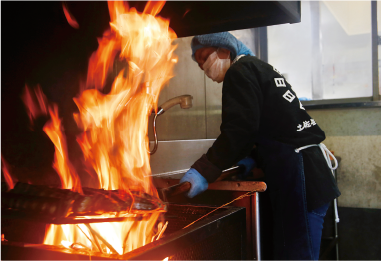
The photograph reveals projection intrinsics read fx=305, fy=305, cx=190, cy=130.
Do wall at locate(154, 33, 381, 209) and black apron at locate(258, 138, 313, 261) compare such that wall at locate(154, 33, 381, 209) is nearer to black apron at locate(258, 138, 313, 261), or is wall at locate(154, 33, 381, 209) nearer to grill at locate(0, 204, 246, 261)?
black apron at locate(258, 138, 313, 261)

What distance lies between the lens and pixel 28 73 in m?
1.14

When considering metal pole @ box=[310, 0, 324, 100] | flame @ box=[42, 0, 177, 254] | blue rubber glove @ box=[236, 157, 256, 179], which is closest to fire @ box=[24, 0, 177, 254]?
flame @ box=[42, 0, 177, 254]

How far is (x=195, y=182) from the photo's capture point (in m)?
1.24

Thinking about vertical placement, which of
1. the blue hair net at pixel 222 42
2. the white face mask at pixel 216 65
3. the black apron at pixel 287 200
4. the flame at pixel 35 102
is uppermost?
the blue hair net at pixel 222 42

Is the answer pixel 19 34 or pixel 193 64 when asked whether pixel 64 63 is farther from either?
pixel 193 64

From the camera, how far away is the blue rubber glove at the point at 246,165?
5.36ft

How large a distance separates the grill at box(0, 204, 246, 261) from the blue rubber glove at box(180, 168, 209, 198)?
0.51ft

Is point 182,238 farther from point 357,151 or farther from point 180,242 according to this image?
point 357,151

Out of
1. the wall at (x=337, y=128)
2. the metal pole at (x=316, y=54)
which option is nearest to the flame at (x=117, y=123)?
the wall at (x=337, y=128)

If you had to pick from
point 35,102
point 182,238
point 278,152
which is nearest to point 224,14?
point 278,152

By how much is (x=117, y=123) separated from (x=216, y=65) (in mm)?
702

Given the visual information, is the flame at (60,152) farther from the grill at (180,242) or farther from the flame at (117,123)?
the grill at (180,242)

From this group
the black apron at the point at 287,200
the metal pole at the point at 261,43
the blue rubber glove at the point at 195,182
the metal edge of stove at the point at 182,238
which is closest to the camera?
the metal edge of stove at the point at 182,238

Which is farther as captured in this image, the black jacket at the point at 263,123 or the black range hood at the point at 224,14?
the black jacket at the point at 263,123
